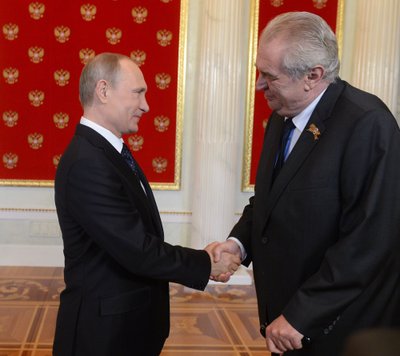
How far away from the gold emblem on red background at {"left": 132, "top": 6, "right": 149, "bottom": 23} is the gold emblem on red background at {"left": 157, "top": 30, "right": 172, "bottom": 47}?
0.22 metres

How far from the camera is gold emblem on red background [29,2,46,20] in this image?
6.05 meters

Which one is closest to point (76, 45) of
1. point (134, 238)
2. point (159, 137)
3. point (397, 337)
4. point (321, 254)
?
point (159, 137)

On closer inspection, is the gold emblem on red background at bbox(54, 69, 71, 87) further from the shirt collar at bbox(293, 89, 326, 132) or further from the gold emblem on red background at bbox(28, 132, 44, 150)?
the shirt collar at bbox(293, 89, 326, 132)

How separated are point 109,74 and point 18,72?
403cm

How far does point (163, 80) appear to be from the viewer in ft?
20.7

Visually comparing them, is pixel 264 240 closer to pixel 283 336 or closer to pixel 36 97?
pixel 283 336

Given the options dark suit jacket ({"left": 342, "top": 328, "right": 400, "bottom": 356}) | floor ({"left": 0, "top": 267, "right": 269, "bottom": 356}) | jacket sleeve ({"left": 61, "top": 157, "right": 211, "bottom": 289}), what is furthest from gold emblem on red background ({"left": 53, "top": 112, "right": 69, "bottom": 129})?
dark suit jacket ({"left": 342, "top": 328, "right": 400, "bottom": 356})

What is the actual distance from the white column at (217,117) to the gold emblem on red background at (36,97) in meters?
1.64

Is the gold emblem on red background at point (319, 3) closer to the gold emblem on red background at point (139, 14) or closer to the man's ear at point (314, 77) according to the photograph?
A: the gold emblem on red background at point (139, 14)

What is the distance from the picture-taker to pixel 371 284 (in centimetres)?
205

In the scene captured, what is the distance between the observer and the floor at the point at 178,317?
13.9 ft

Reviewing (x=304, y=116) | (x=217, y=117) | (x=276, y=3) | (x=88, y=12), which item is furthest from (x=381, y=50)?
(x=304, y=116)

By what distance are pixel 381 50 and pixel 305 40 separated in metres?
4.41

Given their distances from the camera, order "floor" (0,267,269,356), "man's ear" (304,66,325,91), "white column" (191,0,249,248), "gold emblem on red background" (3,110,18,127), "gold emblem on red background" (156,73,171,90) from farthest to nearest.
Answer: "gold emblem on red background" (156,73,171,90) < "gold emblem on red background" (3,110,18,127) < "white column" (191,0,249,248) < "floor" (0,267,269,356) < "man's ear" (304,66,325,91)
